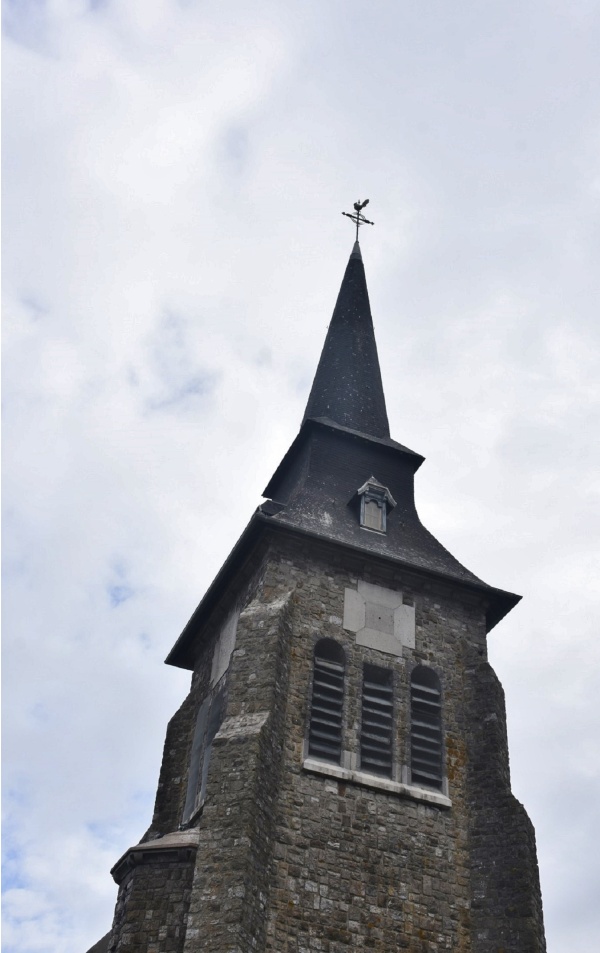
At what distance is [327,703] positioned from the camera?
1741 cm

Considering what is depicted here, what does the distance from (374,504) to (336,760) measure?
20.5 feet

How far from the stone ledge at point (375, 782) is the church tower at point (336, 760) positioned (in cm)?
4

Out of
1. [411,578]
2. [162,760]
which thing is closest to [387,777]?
[411,578]

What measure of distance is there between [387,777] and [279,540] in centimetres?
475

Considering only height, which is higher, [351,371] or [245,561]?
[351,371]

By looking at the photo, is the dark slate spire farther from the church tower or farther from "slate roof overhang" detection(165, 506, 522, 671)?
"slate roof overhang" detection(165, 506, 522, 671)

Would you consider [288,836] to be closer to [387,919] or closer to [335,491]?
[387,919]

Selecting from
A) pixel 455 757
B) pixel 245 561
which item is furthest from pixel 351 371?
pixel 455 757

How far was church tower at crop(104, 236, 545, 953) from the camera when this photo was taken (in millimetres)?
14930

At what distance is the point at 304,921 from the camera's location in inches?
583

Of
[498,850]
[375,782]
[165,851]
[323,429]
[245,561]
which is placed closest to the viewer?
[165,851]

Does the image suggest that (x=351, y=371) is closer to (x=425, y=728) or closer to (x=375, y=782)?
(x=425, y=728)

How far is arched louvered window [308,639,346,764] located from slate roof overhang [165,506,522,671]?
7.09ft

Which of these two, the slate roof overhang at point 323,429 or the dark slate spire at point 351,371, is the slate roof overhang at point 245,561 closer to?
the slate roof overhang at point 323,429
